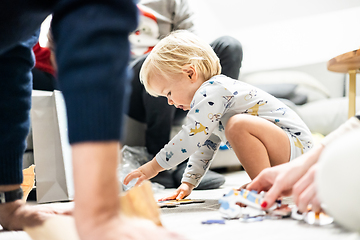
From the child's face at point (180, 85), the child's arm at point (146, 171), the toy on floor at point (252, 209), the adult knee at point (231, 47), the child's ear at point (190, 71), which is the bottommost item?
the child's arm at point (146, 171)

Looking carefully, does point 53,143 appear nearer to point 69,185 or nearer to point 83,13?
point 69,185

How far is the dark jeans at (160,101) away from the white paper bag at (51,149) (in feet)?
1.26

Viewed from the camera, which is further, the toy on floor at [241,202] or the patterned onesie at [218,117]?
the patterned onesie at [218,117]

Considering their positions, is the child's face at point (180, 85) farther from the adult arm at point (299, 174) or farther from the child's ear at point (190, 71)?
the adult arm at point (299, 174)

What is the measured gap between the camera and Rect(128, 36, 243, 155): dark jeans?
1.24 meters

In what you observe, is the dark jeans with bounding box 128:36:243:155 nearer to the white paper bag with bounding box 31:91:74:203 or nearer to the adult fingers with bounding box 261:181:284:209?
the white paper bag with bounding box 31:91:74:203

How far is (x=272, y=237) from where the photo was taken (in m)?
0.42

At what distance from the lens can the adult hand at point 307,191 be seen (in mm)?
434

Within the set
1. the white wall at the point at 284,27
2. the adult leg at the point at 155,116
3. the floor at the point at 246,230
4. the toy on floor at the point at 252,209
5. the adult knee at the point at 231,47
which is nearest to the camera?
the floor at the point at 246,230

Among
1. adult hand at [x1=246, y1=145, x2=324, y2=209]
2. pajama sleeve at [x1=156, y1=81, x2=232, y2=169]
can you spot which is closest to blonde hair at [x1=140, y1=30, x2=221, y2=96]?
pajama sleeve at [x1=156, y1=81, x2=232, y2=169]

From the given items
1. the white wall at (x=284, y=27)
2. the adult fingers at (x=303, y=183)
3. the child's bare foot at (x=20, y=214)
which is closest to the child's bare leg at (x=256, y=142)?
the adult fingers at (x=303, y=183)

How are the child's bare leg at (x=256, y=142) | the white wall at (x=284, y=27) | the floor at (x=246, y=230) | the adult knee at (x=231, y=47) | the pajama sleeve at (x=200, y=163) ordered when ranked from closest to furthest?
1. the floor at (x=246, y=230)
2. the child's bare leg at (x=256, y=142)
3. the pajama sleeve at (x=200, y=163)
4. the adult knee at (x=231, y=47)
5. the white wall at (x=284, y=27)

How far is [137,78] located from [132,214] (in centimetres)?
105

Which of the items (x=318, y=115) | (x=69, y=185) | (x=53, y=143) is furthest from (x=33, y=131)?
(x=318, y=115)
